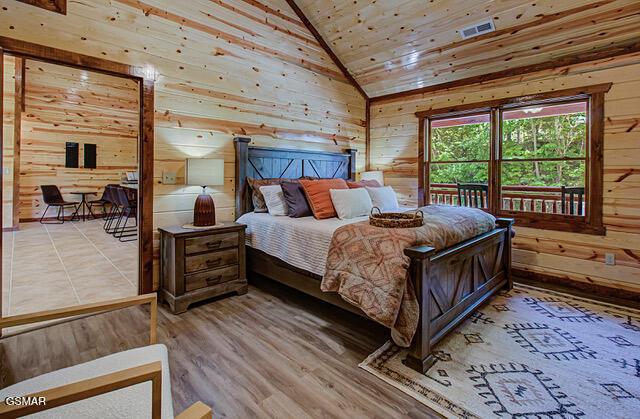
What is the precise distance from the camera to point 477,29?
343 centimetres

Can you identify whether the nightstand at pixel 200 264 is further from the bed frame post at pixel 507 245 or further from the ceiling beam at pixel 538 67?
the ceiling beam at pixel 538 67

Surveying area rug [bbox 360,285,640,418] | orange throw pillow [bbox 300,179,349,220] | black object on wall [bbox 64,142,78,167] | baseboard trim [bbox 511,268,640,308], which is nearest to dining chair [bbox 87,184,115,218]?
black object on wall [bbox 64,142,78,167]

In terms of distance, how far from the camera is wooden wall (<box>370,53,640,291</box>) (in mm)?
3082

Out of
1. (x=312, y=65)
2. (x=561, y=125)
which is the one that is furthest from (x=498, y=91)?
(x=312, y=65)

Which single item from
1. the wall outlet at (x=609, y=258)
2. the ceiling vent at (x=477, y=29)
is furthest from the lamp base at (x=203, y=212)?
the wall outlet at (x=609, y=258)

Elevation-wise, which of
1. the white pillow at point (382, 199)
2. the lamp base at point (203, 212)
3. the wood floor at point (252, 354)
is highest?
the white pillow at point (382, 199)

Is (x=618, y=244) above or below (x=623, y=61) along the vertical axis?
below

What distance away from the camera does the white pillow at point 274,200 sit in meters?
3.33

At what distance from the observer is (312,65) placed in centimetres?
439

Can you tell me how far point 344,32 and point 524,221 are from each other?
3265mm

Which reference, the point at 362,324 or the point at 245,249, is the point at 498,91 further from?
the point at 245,249

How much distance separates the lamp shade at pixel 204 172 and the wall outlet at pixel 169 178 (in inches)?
9.2

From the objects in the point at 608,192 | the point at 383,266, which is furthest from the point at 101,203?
the point at 608,192

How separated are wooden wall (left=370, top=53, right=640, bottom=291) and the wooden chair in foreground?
155 inches
